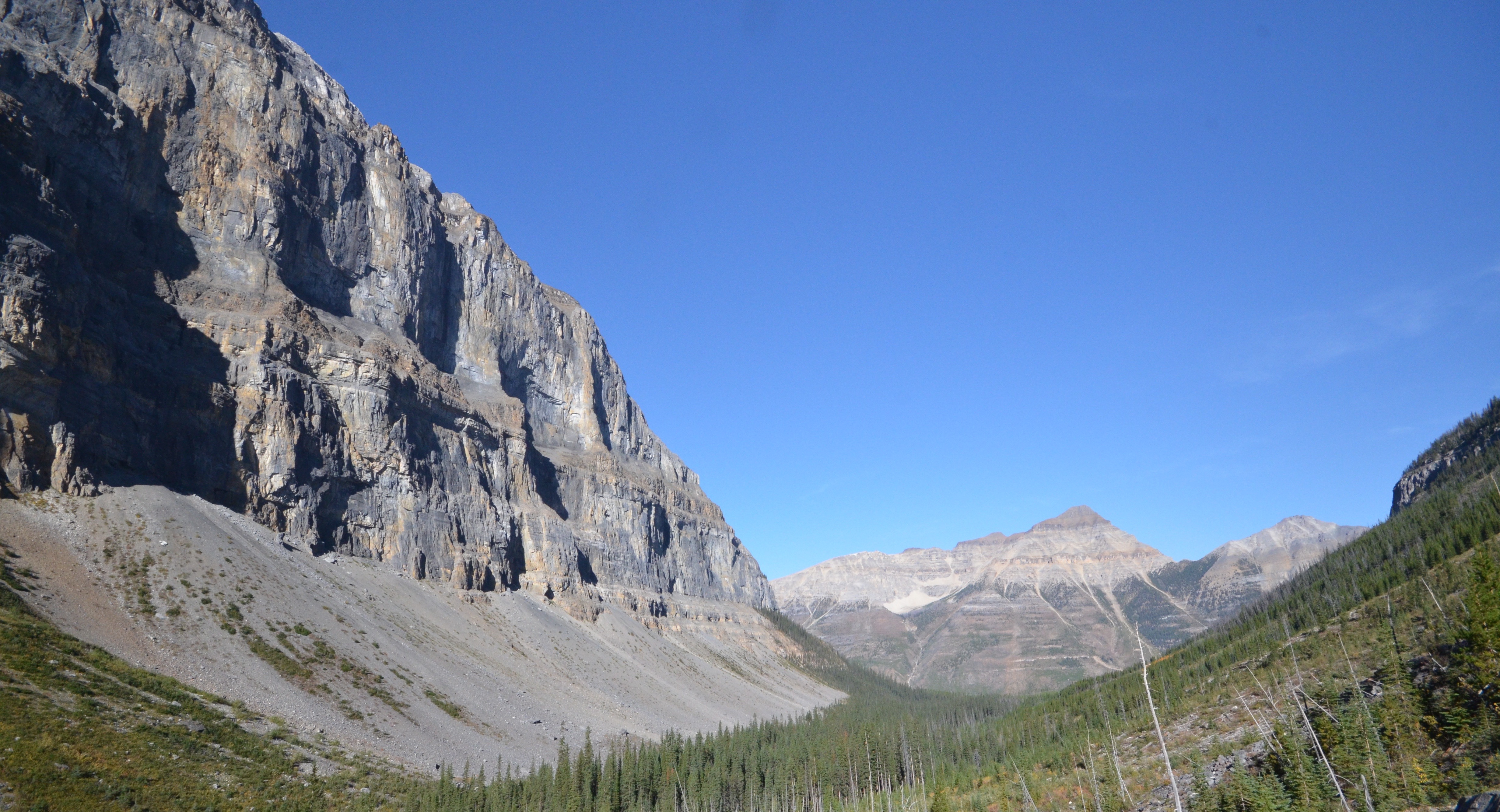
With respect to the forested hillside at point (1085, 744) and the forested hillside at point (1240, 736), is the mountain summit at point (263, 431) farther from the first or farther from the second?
the forested hillside at point (1240, 736)

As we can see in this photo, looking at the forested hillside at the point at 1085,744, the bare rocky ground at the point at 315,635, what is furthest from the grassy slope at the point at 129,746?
the bare rocky ground at the point at 315,635

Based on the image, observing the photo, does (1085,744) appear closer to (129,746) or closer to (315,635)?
(129,746)

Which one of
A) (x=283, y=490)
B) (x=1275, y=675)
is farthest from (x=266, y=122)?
(x=1275, y=675)

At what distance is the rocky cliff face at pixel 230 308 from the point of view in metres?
98.9

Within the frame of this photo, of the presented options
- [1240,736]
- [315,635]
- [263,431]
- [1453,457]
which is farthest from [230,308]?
[1453,457]

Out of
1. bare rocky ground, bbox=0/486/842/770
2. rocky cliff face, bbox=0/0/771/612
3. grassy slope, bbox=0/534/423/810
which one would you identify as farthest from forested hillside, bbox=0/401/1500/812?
rocky cliff face, bbox=0/0/771/612

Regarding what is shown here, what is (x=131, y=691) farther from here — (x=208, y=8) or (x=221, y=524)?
(x=208, y=8)

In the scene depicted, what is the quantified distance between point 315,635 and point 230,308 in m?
63.1

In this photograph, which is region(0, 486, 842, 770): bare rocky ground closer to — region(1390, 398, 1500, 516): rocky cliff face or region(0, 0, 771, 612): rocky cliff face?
region(0, 0, 771, 612): rocky cliff face

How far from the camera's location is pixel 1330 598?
10075 cm

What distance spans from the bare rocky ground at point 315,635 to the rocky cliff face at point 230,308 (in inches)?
263

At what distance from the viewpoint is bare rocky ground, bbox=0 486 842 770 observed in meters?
81.6

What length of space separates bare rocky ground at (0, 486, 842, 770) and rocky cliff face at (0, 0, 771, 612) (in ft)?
22.0

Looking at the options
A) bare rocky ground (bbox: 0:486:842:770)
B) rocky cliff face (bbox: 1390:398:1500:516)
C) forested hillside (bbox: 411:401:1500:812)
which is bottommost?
forested hillside (bbox: 411:401:1500:812)
